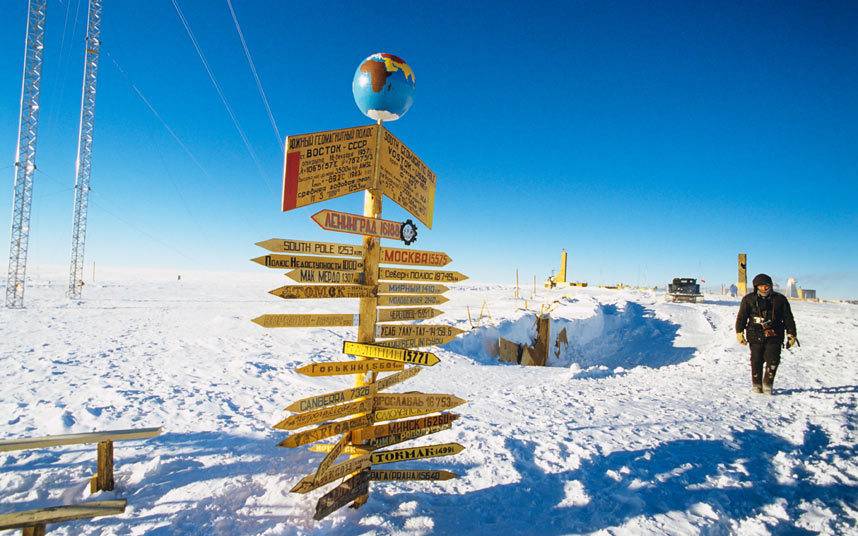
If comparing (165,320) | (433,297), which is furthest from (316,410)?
(165,320)

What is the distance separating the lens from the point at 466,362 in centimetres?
1059

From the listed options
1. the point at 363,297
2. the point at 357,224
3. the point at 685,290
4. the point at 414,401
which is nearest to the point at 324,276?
the point at 363,297

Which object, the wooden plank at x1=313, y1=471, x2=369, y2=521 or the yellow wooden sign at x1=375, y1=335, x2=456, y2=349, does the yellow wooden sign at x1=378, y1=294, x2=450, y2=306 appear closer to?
the yellow wooden sign at x1=375, y1=335, x2=456, y2=349

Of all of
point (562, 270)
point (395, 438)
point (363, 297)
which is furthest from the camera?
point (562, 270)

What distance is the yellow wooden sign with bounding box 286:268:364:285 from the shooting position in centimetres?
298

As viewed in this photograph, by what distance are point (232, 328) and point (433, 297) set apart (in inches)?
479

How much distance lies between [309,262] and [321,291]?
0.25 meters

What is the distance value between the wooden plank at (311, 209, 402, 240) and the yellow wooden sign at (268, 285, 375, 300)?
0.45 meters

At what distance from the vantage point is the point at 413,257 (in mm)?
3672

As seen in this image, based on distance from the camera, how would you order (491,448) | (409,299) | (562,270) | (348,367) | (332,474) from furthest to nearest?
(562,270), (491,448), (409,299), (348,367), (332,474)

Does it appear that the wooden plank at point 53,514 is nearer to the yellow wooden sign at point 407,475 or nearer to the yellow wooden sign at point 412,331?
the yellow wooden sign at point 407,475

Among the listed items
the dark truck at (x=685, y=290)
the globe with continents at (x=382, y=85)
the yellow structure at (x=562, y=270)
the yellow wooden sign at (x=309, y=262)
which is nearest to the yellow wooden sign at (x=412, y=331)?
the yellow wooden sign at (x=309, y=262)

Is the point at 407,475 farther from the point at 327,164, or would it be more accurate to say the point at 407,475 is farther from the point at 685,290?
the point at 685,290

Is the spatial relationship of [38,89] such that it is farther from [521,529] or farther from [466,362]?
[521,529]
